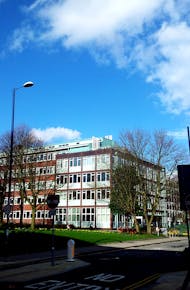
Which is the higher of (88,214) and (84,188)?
→ (84,188)

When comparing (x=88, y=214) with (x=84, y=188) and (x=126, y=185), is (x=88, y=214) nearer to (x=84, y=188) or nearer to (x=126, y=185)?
(x=84, y=188)

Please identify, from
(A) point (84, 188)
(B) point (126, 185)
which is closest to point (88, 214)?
(A) point (84, 188)

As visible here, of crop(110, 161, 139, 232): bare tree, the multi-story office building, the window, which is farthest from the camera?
the window

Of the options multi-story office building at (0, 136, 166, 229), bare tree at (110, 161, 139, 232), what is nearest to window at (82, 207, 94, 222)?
multi-story office building at (0, 136, 166, 229)

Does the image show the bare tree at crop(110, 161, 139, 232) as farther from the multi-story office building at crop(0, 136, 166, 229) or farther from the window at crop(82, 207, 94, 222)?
the window at crop(82, 207, 94, 222)

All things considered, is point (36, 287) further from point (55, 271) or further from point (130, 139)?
point (130, 139)

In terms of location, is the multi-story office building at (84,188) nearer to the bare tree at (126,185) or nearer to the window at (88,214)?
the window at (88,214)

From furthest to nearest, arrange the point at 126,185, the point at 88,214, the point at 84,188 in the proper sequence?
the point at 84,188
the point at 88,214
the point at 126,185

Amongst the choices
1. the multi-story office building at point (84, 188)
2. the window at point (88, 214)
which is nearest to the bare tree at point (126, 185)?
the multi-story office building at point (84, 188)

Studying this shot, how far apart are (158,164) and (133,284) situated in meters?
37.2

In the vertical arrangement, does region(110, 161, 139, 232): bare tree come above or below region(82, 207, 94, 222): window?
above

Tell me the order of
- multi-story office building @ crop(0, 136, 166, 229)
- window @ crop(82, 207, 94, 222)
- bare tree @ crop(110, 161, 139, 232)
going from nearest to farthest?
bare tree @ crop(110, 161, 139, 232) < multi-story office building @ crop(0, 136, 166, 229) < window @ crop(82, 207, 94, 222)

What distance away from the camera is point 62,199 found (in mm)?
76000

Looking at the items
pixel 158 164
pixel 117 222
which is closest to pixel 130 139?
pixel 158 164
